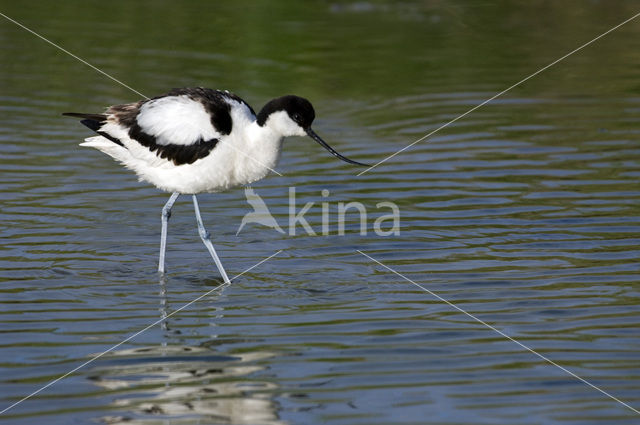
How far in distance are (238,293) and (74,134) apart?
495cm

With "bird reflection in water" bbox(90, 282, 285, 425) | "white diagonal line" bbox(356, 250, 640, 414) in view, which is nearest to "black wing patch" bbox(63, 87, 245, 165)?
"white diagonal line" bbox(356, 250, 640, 414)

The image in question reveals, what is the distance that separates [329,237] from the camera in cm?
967

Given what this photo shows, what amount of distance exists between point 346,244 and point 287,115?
1293mm

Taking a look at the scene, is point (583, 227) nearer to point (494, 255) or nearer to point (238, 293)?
point (494, 255)

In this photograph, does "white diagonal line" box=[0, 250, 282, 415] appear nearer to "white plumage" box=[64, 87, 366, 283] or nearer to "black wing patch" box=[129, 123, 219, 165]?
"white plumage" box=[64, 87, 366, 283]

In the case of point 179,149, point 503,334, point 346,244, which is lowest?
point 503,334

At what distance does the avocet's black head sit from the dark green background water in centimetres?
104

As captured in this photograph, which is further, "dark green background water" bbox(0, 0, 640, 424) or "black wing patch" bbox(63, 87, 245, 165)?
"black wing patch" bbox(63, 87, 245, 165)

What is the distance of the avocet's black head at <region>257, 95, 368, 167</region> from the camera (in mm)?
8719

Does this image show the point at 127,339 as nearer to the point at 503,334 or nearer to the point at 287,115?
the point at 287,115

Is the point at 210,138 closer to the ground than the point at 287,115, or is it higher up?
closer to the ground

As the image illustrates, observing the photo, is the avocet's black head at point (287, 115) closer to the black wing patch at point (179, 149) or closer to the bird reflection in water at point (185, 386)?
the black wing patch at point (179, 149)

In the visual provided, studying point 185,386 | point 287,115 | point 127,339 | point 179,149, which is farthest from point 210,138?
point 185,386

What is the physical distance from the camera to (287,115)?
28.7ft
